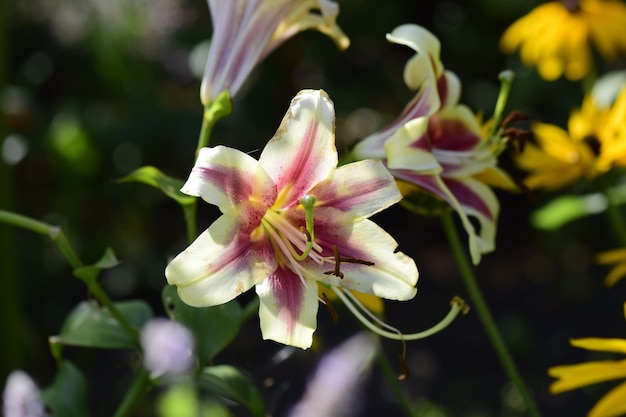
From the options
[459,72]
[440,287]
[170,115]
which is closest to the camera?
[170,115]

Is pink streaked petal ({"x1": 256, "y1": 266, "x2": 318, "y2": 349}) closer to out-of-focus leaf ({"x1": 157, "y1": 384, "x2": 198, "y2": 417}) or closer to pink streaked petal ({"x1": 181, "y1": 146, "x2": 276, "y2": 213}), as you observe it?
pink streaked petal ({"x1": 181, "y1": 146, "x2": 276, "y2": 213})

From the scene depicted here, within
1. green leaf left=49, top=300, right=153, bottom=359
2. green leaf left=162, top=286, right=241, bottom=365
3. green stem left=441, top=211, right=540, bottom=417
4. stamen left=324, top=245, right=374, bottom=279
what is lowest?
green stem left=441, top=211, right=540, bottom=417

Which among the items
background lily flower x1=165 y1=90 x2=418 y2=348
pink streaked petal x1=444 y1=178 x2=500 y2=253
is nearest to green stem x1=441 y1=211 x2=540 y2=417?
pink streaked petal x1=444 y1=178 x2=500 y2=253

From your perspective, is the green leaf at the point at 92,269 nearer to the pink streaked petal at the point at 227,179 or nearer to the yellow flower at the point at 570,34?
the pink streaked petal at the point at 227,179

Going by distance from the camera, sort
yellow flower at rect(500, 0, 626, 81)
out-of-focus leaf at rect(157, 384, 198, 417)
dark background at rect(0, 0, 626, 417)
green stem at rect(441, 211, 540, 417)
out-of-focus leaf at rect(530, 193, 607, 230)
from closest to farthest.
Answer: green stem at rect(441, 211, 540, 417), out-of-focus leaf at rect(157, 384, 198, 417), out-of-focus leaf at rect(530, 193, 607, 230), yellow flower at rect(500, 0, 626, 81), dark background at rect(0, 0, 626, 417)

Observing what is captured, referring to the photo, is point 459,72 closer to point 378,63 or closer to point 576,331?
point 378,63

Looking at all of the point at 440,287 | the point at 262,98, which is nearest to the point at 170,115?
the point at 262,98
